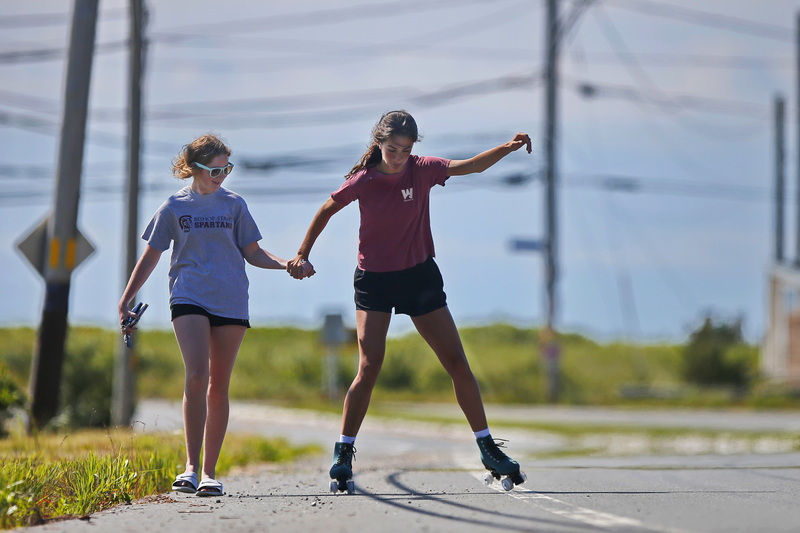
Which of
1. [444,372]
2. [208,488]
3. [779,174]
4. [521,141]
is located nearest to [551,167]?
[779,174]

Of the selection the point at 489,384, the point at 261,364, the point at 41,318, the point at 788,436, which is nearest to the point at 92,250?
the point at 41,318

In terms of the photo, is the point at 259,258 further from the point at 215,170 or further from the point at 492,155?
the point at 492,155

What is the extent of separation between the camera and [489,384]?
126 feet

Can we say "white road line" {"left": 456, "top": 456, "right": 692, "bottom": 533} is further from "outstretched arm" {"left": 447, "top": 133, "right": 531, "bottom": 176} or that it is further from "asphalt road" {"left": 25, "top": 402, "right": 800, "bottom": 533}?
"outstretched arm" {"left": 447, "top": 133, "right": 531, "bottom": 176}

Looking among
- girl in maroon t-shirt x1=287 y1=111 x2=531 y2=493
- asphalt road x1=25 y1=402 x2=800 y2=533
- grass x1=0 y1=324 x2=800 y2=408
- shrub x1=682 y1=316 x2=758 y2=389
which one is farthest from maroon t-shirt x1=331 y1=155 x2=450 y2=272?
shrub x1=682 y1=316 x2=758 y2=389

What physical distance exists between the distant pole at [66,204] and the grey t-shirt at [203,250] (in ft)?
25.8

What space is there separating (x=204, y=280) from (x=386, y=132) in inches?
51.7

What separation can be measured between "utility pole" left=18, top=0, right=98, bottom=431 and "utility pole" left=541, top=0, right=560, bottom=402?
19.6 metres

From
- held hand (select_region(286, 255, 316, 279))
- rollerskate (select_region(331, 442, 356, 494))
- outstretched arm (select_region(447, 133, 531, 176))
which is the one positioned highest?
outstretched arm (select_region(447, 133, 531, 176))

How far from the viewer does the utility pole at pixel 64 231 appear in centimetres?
1458

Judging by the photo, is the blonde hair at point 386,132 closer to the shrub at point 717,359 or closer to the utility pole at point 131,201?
the utility pole at point 131,201

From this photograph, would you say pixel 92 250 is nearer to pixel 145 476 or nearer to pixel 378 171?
pixel 145 476

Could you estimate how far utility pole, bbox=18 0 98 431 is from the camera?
14578mm

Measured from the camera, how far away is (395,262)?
701 centimetres
